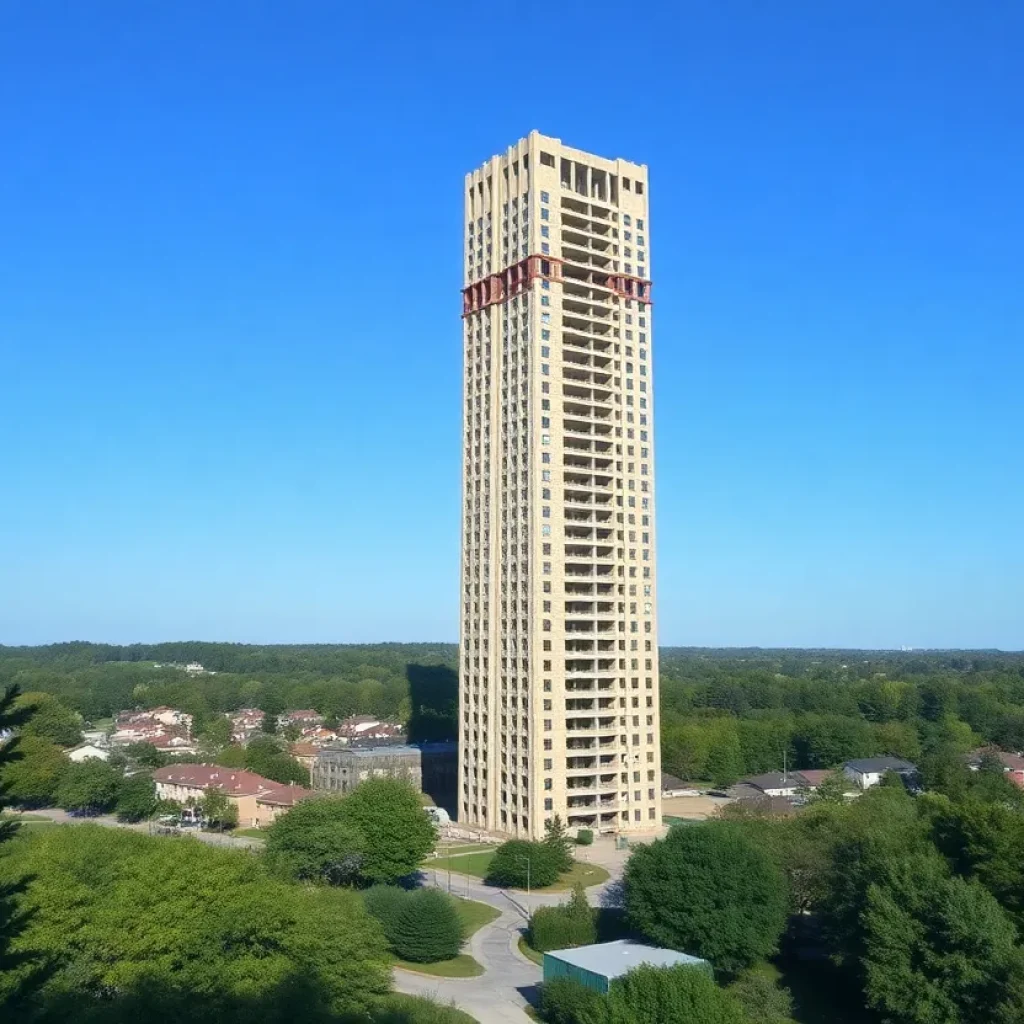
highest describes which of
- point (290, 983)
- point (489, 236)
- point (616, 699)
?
point (489, 236)

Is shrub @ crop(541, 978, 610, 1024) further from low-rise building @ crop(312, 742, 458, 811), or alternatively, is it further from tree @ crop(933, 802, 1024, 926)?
low-rise building @ crop(312, 742, 458, 811)

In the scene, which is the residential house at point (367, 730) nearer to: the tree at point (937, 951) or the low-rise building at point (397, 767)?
the low-rise building at point (397, 767)

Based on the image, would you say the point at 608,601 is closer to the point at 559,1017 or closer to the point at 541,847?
the point at 541,847

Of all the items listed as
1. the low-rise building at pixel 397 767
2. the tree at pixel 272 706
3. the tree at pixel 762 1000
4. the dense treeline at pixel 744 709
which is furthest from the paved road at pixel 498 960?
the tree at pixel 272 706

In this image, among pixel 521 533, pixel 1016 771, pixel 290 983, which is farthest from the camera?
pixel 1016 771

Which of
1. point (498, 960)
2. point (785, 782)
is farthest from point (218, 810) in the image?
point (785, 782)

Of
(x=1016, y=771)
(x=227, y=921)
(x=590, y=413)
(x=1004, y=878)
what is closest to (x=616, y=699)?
(x=590, y=413)
